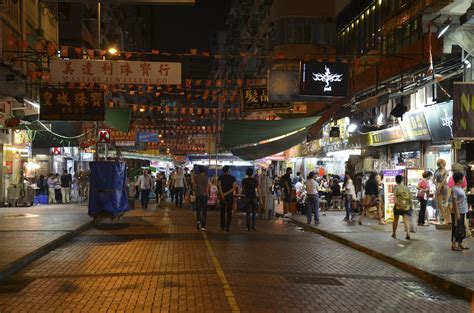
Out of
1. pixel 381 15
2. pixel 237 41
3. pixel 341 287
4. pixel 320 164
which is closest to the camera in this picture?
pixel 341 287

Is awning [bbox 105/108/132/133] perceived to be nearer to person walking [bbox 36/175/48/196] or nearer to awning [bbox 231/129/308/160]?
awning [bbox 231/129/308/160]

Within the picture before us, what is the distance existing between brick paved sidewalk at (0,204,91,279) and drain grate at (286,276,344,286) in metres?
4.79

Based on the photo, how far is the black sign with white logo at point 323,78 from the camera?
1817cm

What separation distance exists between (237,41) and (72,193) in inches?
1607

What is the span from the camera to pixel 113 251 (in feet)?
42.8

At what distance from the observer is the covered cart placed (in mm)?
18234

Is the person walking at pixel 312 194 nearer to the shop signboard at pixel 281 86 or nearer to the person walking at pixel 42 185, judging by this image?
the shop signboard at pixel 281 86

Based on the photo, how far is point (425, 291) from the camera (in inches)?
367

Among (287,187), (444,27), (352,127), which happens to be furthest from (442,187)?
(352,127)

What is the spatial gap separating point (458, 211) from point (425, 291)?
3.84 m

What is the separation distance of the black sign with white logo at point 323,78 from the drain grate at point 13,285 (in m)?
11.0

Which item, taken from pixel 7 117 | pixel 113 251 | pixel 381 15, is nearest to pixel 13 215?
pixel 7 117

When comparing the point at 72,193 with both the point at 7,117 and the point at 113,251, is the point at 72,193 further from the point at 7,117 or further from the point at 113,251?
the point at 113,251

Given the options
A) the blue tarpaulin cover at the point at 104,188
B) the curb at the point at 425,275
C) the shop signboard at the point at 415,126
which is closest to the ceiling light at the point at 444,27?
the shop signboard at the point at 415,126
